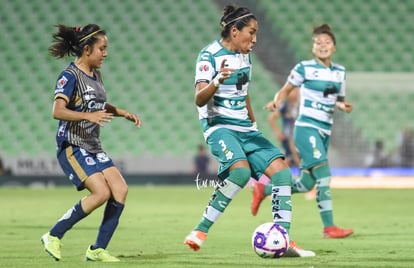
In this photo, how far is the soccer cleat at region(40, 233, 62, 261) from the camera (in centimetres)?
751

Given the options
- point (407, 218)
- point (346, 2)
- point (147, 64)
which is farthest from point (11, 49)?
point (407, 218)

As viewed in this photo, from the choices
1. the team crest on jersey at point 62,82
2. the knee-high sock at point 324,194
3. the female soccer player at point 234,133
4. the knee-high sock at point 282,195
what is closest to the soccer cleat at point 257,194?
the knee-high sock at point 324,194

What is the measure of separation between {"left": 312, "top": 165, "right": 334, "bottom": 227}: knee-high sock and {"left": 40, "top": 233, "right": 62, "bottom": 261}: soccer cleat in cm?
354

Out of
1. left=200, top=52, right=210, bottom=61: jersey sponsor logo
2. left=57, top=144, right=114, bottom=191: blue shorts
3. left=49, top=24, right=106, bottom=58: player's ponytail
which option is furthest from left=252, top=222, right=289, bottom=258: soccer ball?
left=49, top=24, right=106, bottom=58: player's ponytail

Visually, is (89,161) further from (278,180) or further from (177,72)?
(177,72)

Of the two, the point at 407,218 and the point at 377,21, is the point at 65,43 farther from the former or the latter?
the point at 377,21

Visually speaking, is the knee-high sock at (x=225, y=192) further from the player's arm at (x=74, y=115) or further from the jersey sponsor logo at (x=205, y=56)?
the player's arm at (x=74, y=115)

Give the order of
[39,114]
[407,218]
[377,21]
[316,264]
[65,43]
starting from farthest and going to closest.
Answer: [377,21], [39,114], [407,218], [65,43], [316,264]

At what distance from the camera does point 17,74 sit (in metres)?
23.8

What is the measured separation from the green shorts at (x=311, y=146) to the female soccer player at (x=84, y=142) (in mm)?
3110

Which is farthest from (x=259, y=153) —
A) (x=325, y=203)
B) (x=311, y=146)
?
(x=311, y=146)

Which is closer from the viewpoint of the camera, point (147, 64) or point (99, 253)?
point (99, 253)

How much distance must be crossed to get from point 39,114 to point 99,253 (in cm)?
1600

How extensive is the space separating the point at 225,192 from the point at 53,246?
1500mm
